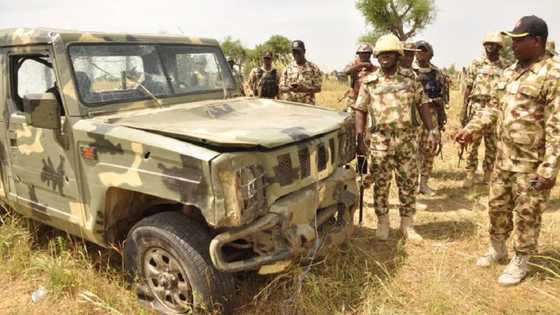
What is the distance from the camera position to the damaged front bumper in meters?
2.58

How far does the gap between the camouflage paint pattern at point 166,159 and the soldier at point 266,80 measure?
4.45 metres

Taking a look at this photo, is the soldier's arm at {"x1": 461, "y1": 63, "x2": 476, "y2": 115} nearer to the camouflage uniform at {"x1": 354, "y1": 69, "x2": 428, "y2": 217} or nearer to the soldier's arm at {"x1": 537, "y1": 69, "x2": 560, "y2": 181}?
the camouflage uniform at {"x1": 354, "y1": 69, "x2": 428, "y2": 217}

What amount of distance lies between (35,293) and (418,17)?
36.1 m

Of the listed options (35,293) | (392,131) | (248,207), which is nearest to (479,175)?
(392,131)

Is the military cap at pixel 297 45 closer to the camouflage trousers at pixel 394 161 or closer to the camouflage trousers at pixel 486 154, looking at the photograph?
the camouflage trousers at pixel 486 154

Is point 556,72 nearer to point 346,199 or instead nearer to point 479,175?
point 346,199

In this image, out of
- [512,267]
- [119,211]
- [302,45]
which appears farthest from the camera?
[302,45]

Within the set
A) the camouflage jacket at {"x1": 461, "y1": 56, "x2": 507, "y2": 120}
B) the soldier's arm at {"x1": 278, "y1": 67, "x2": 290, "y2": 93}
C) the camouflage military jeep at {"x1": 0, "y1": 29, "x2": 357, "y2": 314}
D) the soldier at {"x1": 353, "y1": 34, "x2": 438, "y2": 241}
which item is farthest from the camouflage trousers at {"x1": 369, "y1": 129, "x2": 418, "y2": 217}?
the soldier's arm at {"x1": 278, "y1": 67, "x2": 290, "y2": 93}

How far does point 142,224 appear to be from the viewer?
2.89 meters

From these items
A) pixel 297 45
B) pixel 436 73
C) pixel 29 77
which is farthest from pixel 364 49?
pixel 29 77

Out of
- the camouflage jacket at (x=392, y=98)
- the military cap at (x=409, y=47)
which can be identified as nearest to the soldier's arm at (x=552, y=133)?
the camouflage jacket at (x=392, y=98)

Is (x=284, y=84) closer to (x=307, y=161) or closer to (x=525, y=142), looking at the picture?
(x=307, y=161)

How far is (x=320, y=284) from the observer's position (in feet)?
10.3

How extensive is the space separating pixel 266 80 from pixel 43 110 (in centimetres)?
567
